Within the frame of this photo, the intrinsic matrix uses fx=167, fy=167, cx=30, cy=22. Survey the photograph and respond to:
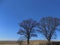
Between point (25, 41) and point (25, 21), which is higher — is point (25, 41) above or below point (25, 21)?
below

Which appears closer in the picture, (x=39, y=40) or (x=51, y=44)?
(x=51, y=44)

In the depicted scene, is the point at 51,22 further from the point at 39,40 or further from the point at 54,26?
the point at 39,40

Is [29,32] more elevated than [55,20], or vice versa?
[55,20]

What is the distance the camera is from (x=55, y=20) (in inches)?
1993

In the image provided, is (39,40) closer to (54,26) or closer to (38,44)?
(38,44)

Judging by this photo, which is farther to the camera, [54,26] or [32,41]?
[32,41]

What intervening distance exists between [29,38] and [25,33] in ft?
6.72

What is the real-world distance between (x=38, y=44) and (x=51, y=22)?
8543 mm

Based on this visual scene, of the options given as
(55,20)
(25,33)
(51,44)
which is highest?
(55,20)

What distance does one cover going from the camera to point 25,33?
53188 mm

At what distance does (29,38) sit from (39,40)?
5.60 metres

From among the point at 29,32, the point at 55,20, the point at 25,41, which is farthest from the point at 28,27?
the point at 55,20

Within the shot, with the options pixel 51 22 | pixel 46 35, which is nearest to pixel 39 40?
pixel 46 35

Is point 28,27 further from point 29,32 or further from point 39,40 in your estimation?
point 39,40
